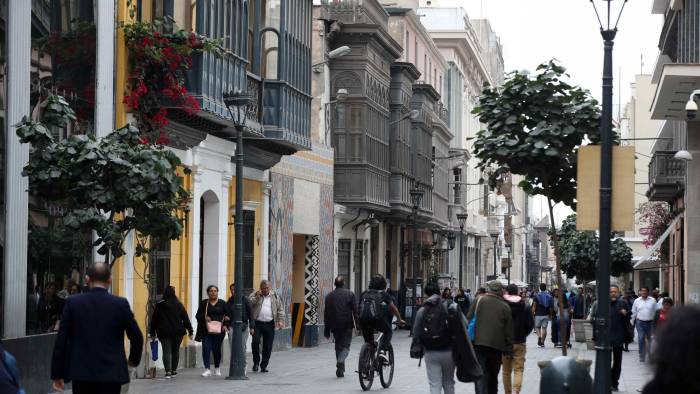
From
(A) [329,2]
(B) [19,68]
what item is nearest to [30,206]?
(B) [19,68]

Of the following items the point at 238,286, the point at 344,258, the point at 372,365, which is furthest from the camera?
the point at 344,258

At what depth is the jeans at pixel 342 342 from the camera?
940 inches

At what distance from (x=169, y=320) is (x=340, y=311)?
3067 mm

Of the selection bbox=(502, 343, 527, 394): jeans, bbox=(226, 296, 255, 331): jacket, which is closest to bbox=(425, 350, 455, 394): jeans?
bbox=(502, 343, 527, 394): jeans

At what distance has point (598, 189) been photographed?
14234 mm

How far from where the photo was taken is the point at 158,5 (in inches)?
941

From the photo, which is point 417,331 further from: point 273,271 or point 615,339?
point 273,271

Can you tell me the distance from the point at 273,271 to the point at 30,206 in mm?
15023

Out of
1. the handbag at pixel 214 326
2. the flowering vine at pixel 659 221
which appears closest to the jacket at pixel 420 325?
the handbag at pixel 214 326

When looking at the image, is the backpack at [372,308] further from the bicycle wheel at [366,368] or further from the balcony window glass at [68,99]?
the balcony window glass at [68,99]

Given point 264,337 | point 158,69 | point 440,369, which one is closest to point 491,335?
point 440,369

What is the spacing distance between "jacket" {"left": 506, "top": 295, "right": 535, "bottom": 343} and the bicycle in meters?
2.52

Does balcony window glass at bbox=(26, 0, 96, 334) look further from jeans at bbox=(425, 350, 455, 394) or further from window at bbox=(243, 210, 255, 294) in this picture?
window at bbox=(243, 210, 255, 294)

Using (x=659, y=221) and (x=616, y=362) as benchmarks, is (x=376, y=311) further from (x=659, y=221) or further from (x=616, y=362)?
(x=659, y=221)
